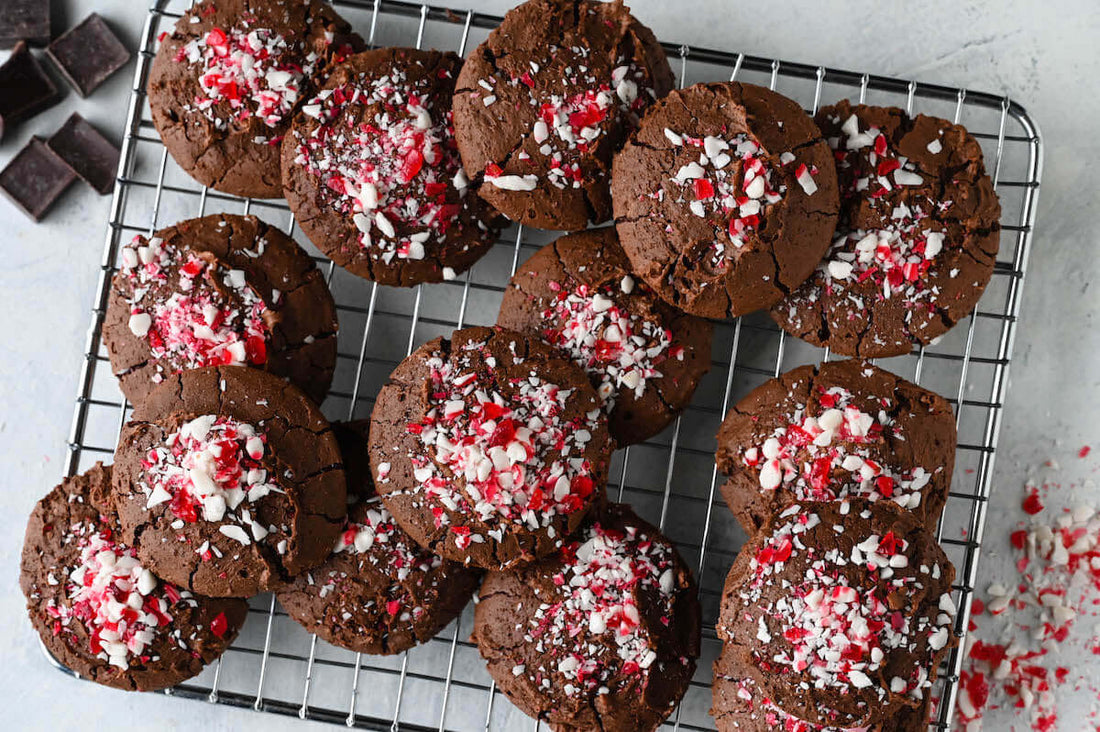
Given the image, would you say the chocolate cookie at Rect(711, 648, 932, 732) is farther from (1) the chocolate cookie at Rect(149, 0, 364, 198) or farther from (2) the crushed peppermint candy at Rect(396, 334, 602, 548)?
(1) the chocolate cookie at Rect(149, 0, 364, 198)

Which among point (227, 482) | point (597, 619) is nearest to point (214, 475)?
point (227, 482)

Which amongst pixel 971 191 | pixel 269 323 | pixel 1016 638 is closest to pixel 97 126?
pixel 269 323

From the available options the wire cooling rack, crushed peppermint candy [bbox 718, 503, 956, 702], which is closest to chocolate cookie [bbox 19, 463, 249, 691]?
the wire cooling rack

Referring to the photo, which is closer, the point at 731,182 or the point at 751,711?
the point at 731,182

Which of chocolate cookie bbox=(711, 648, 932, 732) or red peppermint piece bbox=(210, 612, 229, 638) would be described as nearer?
chocolate cookie bbox=(711, 648, 932, 732)

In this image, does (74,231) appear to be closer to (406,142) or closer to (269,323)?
(269,323)

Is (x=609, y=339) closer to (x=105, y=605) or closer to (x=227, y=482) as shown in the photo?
(x=227, y=482)
